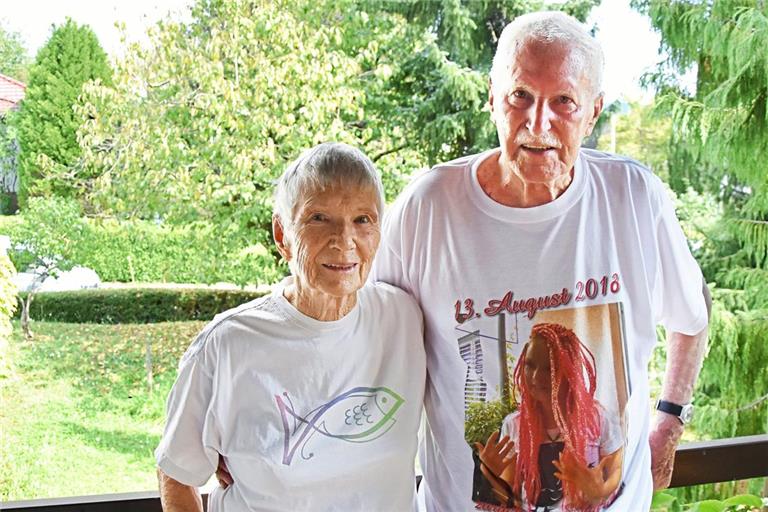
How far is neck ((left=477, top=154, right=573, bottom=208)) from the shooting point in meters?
1.25

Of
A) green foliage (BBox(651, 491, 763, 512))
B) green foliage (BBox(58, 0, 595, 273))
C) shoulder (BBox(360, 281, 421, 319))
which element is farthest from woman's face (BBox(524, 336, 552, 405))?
green foliage (BBox(58, 0, 595, 273))

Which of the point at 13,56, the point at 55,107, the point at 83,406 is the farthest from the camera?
the point at 83,406

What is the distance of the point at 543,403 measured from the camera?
124cm

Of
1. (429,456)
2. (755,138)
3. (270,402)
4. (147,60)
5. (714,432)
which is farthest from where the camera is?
(714,432)

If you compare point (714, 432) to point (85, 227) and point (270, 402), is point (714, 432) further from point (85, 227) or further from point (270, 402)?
point (270, 402)

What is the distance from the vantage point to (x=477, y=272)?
4.07 ft

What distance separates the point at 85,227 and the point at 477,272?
403 cm

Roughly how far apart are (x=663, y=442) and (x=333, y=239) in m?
0.69

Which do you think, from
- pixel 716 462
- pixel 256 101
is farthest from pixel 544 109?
pixel 256 101

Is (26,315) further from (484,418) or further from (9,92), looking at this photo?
(484,418)

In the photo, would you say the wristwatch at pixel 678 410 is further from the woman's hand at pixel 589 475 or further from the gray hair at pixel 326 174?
the gray hair at pixel 326 174

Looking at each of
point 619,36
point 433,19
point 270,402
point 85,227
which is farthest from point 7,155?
point 270,402

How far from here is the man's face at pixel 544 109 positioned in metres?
1.20

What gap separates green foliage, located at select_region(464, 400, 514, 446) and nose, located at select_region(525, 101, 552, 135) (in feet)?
1.21
